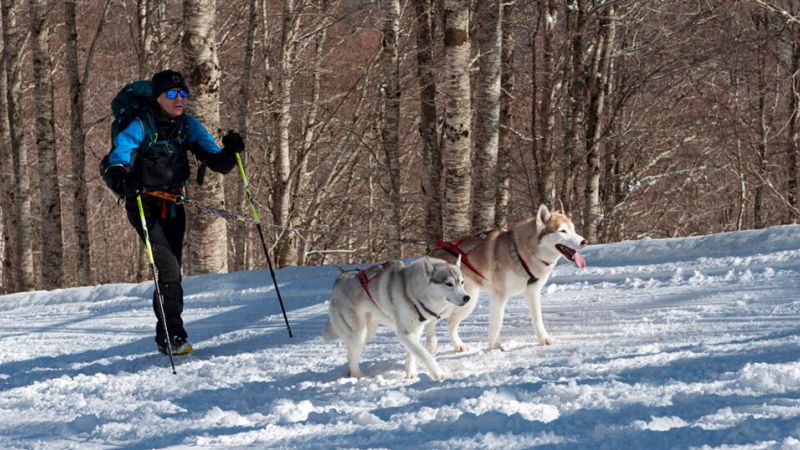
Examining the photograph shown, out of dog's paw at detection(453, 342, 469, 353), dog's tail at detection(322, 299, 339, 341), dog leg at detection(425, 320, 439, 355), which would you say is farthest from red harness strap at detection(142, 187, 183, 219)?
dog's paw at detection(453, 342, 469, 353)

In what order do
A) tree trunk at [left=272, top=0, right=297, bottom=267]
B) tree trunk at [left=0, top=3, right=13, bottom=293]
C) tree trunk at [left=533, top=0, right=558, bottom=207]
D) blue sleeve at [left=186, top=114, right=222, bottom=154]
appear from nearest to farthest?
1. blue sleeve at [left=186, top=114, right=222, bottom=154]
2. tree trunk at [left=533, top=0, right=558, bottom=207]
3. tree trunk at [left=272, top=0, right=297, bottom=267]
4. tree trunk at [left=0, top=3, right=13, bottom=293]

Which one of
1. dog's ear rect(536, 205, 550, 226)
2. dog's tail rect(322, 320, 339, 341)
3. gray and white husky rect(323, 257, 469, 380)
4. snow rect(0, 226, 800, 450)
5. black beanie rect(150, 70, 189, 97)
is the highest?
black beanie rect(150, 70, 189, 97)

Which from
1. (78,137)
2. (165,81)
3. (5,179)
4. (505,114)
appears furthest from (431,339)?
(5,179)

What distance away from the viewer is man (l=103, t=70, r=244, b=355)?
5316mm

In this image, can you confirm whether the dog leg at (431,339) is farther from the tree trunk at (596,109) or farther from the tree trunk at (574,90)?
the tree trunk at (574,90)

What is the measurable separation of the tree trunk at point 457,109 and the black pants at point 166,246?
4.12 metres

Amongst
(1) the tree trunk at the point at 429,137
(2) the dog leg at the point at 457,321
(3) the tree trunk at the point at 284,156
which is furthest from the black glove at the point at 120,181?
(3) the tree trunk at the point at 284,156

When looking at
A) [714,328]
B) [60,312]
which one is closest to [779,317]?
[714,328]

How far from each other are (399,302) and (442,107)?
438 inches

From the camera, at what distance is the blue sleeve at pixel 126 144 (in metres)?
5.22

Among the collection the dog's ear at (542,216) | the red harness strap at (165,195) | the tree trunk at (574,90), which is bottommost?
the dog's ear at (542,216)

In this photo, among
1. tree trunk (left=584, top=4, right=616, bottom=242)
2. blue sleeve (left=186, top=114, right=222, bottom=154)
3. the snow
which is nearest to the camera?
the snow

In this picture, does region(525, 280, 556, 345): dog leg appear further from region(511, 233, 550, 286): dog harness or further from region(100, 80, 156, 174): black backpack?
region(100, 80, 156, 174): black backpack

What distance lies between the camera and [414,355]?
14.6ft
